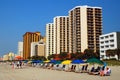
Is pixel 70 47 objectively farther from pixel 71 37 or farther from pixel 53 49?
pixel 53 49

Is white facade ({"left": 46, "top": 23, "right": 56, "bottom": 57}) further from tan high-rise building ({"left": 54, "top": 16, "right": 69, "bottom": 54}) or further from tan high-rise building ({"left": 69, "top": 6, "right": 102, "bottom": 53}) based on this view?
tan high-rise building ({"left": 69, "top": 6, "right": 102, "bottom": 53})

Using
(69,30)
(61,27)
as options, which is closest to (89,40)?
(69,30)

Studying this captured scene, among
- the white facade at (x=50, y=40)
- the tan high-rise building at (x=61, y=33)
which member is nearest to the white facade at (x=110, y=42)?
the tan high-rise building at (x=61, y=33)

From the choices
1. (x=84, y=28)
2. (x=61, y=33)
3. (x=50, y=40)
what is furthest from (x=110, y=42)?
(x=50, y=40)

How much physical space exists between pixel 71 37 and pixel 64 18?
1709 cm

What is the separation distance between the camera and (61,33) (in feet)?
487

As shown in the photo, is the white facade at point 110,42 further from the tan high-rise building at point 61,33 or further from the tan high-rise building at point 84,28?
the tan high-rise building at point 61,33

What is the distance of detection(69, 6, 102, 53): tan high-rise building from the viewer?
128 m

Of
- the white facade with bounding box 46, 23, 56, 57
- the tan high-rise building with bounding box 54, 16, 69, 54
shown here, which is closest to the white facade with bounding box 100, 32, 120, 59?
the tan high-rise building with bounding box 54, 16, 69, 54

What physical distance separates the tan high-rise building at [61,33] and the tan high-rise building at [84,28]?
6.72 metres

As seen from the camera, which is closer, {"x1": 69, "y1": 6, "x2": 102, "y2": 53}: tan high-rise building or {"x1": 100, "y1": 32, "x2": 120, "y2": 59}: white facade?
{"x1": 100, "y1": 32, "x2": 120, "y2": 59}: white facade

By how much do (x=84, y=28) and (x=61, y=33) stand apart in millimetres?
19994

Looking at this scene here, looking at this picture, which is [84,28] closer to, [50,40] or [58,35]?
[58,35]

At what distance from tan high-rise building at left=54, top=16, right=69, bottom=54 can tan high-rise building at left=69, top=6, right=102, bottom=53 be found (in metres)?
6.72
